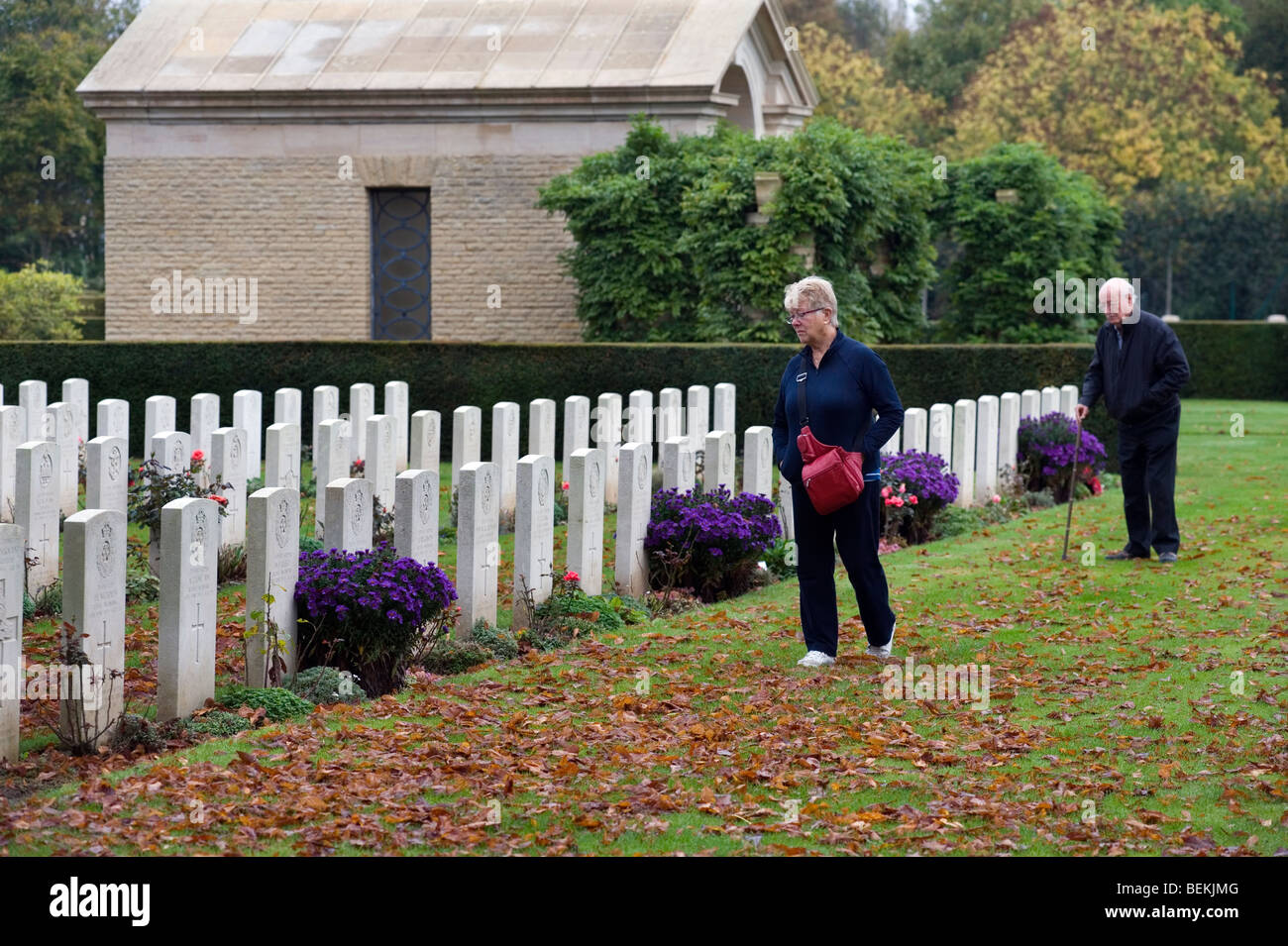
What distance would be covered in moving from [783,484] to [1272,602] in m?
3.54

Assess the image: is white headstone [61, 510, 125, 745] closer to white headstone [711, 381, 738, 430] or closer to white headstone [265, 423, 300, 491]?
white headstone [265, 423, 300, 491]

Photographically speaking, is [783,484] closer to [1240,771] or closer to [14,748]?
[1240,771]

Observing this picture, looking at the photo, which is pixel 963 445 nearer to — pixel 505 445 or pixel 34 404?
pixel 505 445

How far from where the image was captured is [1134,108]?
146 ft

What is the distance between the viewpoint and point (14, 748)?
6172 mm

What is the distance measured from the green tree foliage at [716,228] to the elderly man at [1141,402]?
31.5ft

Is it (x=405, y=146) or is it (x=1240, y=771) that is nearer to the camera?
(x=1240, y=771)

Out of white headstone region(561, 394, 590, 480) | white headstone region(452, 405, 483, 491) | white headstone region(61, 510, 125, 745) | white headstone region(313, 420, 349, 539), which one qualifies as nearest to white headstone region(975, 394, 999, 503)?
white headstone region(561, 394, 590, 480)

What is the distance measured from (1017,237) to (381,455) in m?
17.4

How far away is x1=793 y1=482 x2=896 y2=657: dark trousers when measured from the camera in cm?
795

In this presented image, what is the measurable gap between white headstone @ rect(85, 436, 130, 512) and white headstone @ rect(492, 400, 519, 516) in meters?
2.67

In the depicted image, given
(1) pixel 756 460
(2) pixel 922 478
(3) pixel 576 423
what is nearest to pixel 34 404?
(3) pixel 576 423

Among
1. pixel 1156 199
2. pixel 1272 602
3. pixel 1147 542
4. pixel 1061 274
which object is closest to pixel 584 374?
pixel 1147 542

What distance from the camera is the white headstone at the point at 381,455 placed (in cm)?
1164
